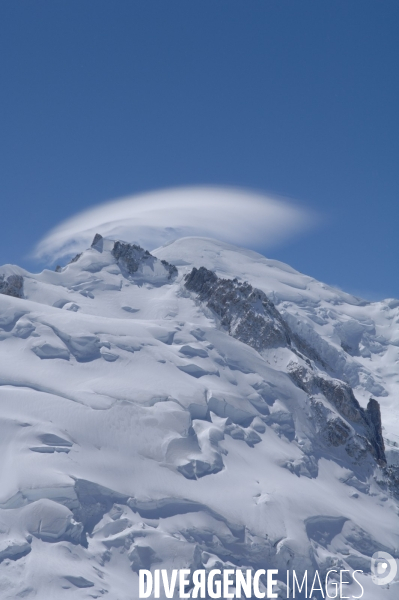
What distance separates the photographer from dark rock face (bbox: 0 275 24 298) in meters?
70.0

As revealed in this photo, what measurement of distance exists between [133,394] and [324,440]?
17.1 m

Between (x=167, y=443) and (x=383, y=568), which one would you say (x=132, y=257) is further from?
(x=383, y=568)

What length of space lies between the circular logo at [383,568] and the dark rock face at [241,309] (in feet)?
77.4

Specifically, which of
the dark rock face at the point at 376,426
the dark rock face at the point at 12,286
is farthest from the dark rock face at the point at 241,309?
the dark rock face at the point at 12,286

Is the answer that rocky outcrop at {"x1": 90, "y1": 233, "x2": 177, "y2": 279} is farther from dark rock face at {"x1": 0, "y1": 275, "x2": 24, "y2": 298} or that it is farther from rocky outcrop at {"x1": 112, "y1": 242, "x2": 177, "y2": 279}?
dark rock face at {"x1": 0, "y1": 275, "x2": 24, "y2": 298}

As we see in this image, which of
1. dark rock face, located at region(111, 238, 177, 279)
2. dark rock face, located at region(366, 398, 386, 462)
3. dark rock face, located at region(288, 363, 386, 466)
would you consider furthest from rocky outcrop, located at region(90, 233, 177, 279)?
dark rock face, located at region(366, 398, 386, 462)

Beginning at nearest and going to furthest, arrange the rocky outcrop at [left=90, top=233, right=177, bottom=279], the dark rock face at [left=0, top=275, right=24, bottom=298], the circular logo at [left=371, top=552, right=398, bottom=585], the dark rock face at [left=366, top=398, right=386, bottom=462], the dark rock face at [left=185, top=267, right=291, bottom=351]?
the circular logo at [left=371, top=552, right=398, bottom=585]
the dark rock face at [left=366, top=398, right=386, bottom=462]
the dark rock face at [left=185, top=267, right=291, bottom=351]
the dark rock face at [left=0, top=275, right=24, bottom=298]
the rocky outcrop at [left=90, top=233, right=177, bottom=279]

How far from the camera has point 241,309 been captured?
69.7 meters

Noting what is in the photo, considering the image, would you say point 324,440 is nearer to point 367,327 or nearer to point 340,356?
point 340,356

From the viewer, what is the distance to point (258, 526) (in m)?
43.0

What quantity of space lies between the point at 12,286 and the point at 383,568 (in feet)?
147

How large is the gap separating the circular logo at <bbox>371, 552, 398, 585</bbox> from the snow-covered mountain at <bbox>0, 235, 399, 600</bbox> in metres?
0.59

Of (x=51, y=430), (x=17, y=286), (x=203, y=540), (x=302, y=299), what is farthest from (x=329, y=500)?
(x=302, y=299)

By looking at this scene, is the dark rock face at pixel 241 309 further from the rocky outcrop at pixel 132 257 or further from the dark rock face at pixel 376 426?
the dark rock face at pixel 376 426
